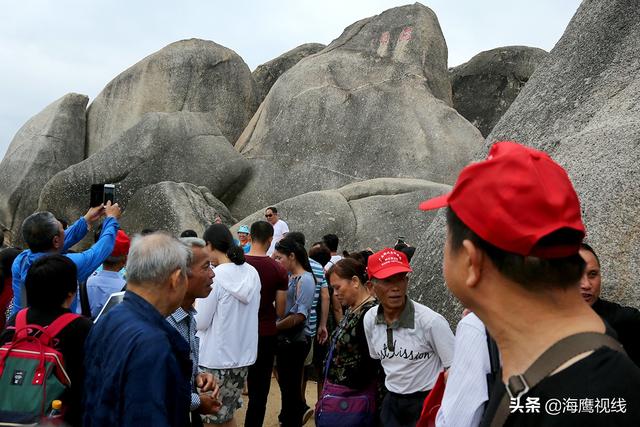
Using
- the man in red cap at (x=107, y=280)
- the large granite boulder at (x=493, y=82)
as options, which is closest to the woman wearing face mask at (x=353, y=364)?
the man in red cap at (x=107, y=280)

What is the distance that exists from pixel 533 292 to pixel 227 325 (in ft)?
10.9

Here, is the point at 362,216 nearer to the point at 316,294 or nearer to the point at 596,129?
the point at 316,294

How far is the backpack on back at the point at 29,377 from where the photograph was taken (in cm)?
244

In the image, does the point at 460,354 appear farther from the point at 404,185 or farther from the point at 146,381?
the point at 404,185

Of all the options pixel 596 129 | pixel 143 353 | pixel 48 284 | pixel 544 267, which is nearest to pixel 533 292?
pixel 544 267

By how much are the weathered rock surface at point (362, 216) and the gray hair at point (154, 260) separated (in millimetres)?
8010

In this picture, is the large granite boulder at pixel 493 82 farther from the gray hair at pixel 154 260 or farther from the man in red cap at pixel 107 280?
the gray hair at pixel 154 260

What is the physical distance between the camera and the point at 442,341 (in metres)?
3.06

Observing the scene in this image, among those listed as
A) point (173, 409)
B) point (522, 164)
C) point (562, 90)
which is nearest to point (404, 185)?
point (562, 90)

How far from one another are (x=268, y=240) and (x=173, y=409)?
2989 mm

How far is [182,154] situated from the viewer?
544 inches

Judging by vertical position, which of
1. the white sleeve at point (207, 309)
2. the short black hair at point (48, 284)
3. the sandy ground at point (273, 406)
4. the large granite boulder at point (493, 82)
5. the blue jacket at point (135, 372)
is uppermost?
the large granite boulder at point (493, 82)

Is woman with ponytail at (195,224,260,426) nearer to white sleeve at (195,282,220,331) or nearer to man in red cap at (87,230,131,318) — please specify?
white sleeve at (195,282,220,331)

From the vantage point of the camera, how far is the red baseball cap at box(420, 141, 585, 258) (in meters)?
1.17
